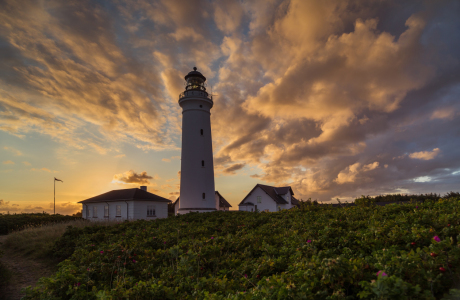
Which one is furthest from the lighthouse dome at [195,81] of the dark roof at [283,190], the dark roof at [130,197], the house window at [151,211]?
the dark roof at [283,190]

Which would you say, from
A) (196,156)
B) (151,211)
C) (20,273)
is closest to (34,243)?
(20,273)

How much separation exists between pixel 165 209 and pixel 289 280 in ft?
103

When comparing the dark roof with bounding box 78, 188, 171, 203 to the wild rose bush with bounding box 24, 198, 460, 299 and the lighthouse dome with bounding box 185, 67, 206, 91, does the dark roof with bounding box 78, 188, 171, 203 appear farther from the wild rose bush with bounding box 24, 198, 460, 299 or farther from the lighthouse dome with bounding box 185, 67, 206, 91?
the wild rose bush with bounding box 24, 198, 460, 299

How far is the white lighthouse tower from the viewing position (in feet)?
78.0

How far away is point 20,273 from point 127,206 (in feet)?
64.5

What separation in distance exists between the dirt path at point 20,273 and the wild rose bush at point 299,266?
6.64ft

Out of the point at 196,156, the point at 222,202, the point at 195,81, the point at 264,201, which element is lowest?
the point at 264,201

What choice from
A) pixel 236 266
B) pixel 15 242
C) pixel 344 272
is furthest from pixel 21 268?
pixel 344 272

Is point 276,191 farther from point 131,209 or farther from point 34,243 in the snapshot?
point 34,243

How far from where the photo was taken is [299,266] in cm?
415

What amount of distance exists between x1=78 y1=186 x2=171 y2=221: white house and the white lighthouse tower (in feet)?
26.5

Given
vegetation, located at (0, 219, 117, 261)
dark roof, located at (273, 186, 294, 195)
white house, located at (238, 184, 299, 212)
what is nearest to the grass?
vegetation, located at (0, 219, 117, 261)

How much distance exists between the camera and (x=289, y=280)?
3.76 metres

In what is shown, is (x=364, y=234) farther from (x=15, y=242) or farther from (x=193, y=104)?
(x=193, y=104)
